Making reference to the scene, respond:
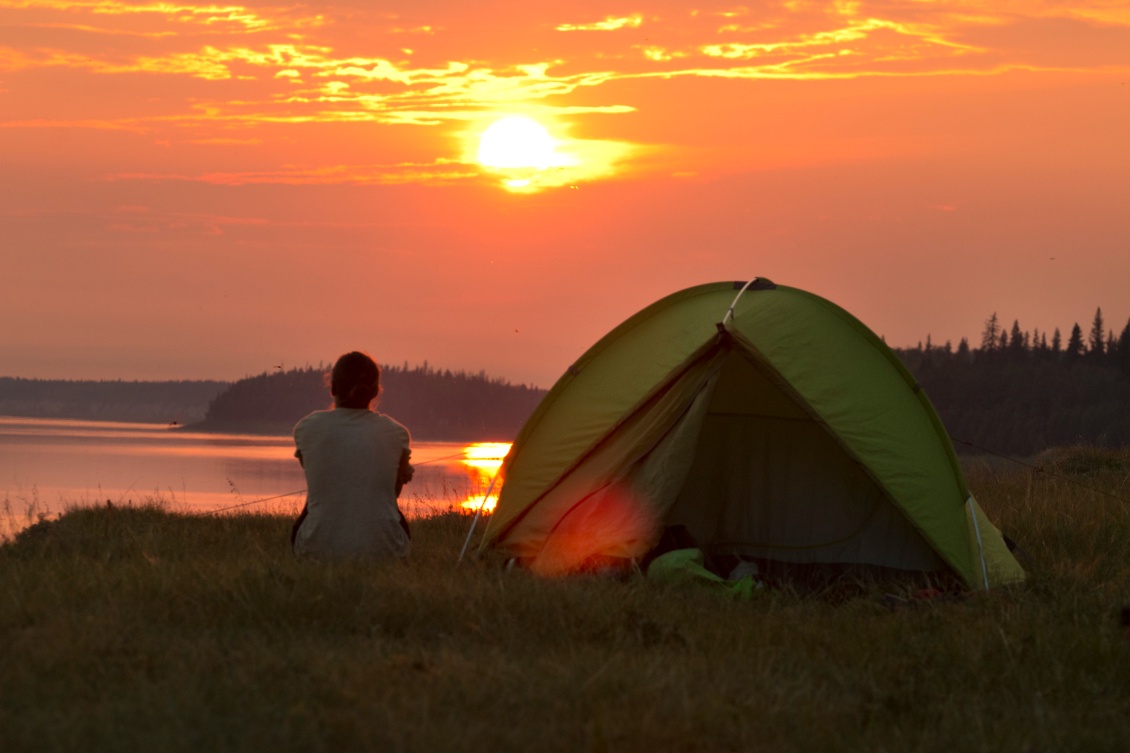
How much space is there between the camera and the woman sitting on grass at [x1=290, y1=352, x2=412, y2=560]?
7547mm

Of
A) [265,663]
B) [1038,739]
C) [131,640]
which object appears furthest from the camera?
[131,640]

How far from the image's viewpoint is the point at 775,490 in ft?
30.7

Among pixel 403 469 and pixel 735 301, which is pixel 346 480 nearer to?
pixel 403 469

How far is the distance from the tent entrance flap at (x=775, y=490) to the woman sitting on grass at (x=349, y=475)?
8.30 feet

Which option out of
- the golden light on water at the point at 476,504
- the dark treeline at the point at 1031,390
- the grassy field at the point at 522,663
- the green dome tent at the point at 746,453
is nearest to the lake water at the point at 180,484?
the golden light on water at the point at 476,504

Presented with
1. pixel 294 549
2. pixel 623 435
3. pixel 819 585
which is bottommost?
pixel 819 585

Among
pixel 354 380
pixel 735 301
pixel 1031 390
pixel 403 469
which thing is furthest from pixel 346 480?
pixel 1031 390

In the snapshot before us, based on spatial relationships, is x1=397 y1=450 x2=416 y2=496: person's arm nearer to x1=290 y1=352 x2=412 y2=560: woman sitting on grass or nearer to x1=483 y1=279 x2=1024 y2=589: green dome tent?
x1=290 y1=352 x2=412 y2=560: woman sitting on grass

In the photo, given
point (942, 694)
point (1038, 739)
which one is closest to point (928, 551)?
point (942, 694)

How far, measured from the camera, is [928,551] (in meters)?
8.48

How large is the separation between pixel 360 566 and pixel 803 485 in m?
3.89

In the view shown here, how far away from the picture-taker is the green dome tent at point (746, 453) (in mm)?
7844

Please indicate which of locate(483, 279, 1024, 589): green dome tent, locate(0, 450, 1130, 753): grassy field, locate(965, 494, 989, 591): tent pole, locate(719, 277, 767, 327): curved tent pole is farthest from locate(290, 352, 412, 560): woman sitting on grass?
locate(965, 494, 989, 591): tent pole

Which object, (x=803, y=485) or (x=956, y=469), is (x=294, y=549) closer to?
(x=803, y=485)
